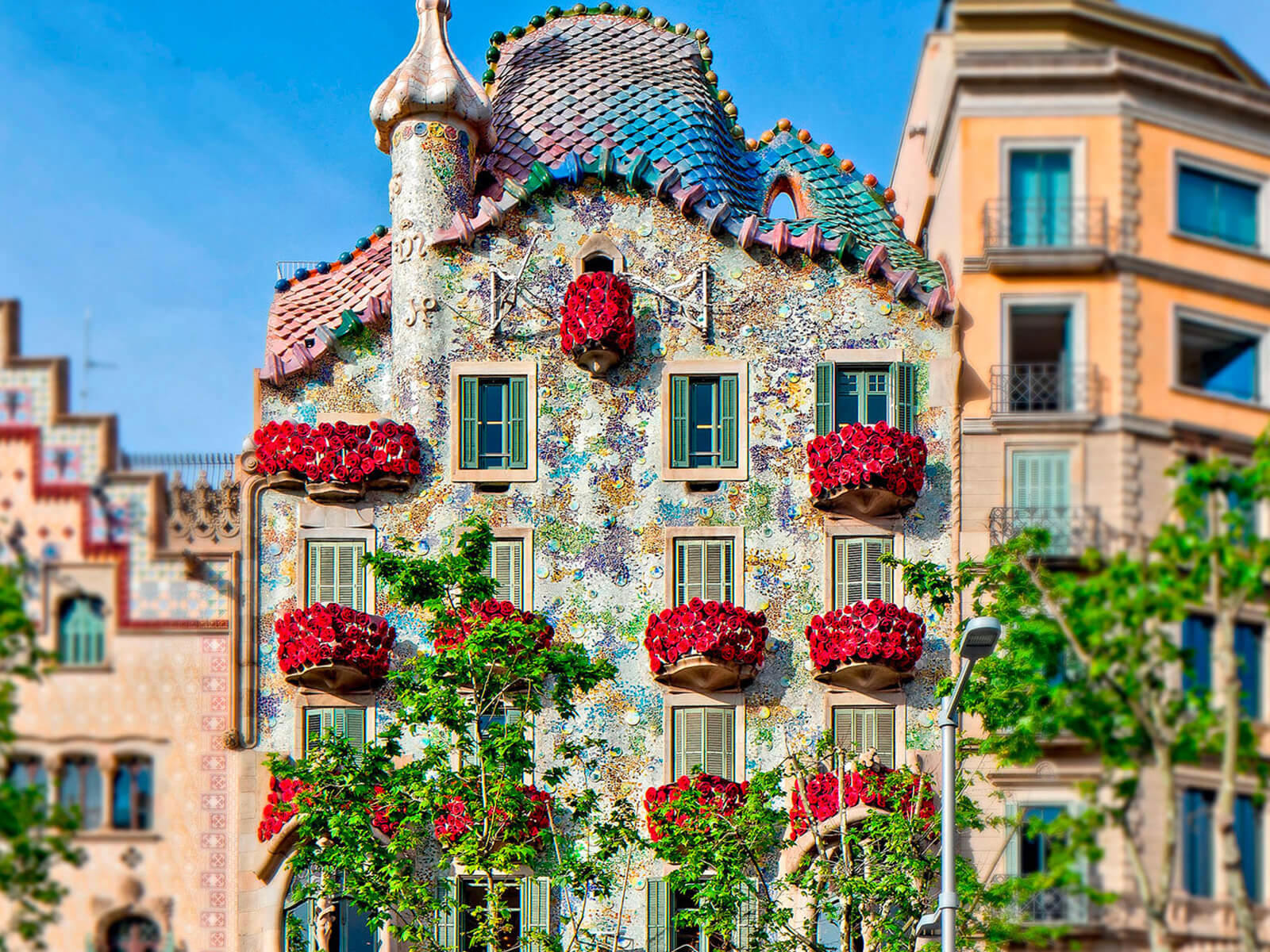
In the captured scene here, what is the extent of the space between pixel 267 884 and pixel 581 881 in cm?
584

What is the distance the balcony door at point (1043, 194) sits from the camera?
116 ft

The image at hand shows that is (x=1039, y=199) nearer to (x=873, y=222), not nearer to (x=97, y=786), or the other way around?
(x=873, y=222)

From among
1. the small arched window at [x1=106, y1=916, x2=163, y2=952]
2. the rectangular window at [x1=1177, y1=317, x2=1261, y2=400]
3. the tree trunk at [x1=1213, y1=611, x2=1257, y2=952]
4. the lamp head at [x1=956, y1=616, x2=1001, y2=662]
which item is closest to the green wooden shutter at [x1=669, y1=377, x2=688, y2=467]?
the rectangular window at [x1=1177, y1=317, x2=1261, y2=400]

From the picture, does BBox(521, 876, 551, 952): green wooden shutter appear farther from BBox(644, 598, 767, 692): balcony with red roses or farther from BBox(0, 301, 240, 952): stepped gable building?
BBox(0, 301, 240, 952): stepped gable building

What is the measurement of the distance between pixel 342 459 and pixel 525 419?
3.20 m

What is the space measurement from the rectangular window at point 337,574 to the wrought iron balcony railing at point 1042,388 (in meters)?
11.0

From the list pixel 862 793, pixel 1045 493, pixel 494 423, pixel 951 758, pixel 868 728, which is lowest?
pixel 862 793

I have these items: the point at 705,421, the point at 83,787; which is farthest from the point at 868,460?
the point at 83,787

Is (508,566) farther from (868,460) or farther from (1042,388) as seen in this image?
(1042,388)

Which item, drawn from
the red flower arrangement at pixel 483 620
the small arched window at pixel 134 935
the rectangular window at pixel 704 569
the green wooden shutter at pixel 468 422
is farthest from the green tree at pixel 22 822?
the rectangular window at pixel 704 569

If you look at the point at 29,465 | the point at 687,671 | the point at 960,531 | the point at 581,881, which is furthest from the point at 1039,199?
the point at 29,465

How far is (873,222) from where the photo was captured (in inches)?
1704

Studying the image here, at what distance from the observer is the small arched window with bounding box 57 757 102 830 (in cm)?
3331

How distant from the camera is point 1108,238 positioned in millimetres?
34625
